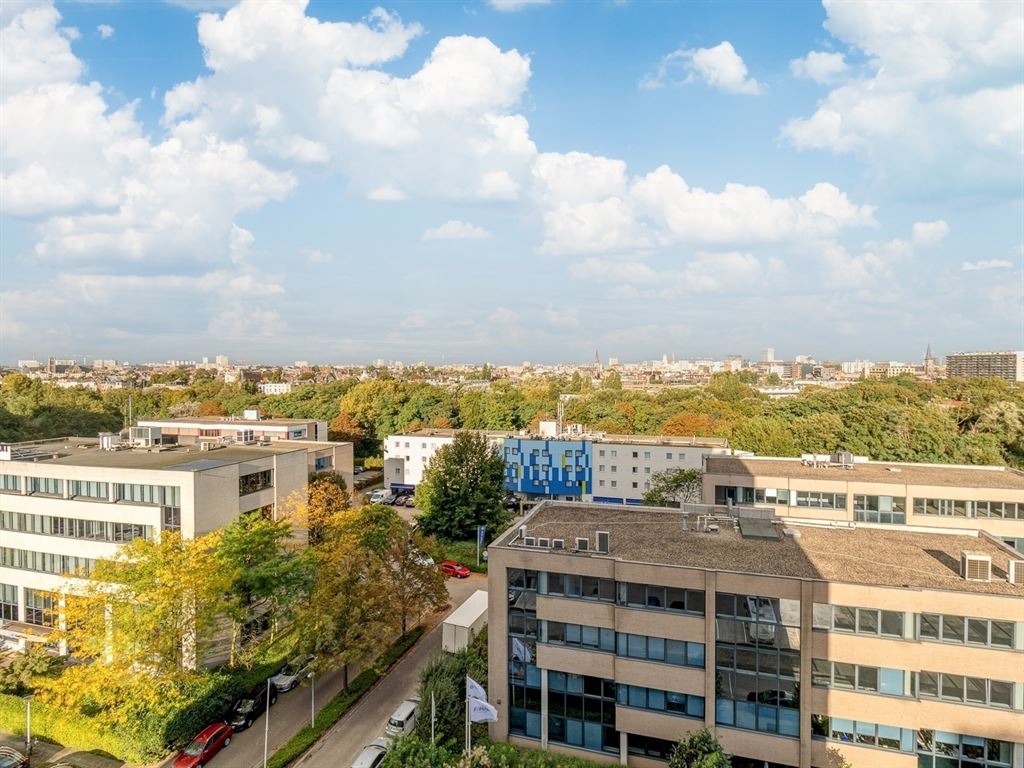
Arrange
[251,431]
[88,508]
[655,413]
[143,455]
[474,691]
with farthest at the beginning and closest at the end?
[655,413]
[251,431]
[143,455]
[88,508]
[474,691]

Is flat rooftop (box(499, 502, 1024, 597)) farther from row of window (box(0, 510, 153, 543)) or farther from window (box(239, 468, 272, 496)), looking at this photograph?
row of window (box(0, 510, 153, 543))

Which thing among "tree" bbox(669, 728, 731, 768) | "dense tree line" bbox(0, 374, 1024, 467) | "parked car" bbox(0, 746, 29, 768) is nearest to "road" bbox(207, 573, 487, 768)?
"parked car" bbox(0, 746, 29, 768)

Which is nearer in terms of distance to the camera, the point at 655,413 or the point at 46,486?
the point at 46,486

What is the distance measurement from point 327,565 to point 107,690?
9.80 meters

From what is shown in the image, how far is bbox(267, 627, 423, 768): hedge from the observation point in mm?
24156

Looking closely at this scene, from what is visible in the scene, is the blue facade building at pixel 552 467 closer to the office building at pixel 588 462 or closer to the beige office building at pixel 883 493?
the office building at pixel 588 462

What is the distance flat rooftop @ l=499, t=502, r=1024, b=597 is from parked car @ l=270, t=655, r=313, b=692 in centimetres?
1312

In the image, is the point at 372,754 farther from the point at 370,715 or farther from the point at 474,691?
the point at 474,691

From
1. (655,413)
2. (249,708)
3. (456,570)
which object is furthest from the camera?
(655,413)

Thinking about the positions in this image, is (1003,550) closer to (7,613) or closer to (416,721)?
(416,721)

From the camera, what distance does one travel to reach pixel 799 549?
79.0ft

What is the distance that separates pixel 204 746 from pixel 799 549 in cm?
2573

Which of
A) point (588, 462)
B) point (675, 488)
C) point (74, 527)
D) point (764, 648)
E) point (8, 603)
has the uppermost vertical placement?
point (74, 527)

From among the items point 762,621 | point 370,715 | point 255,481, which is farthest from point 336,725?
point 762,621
